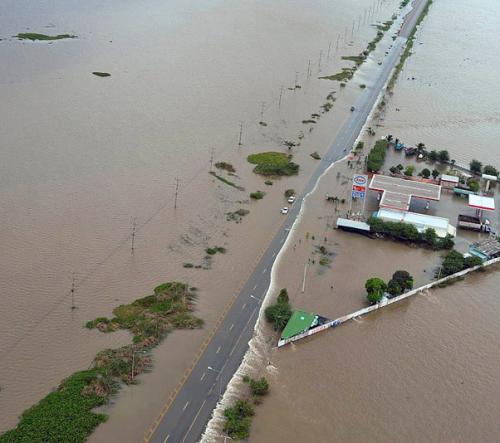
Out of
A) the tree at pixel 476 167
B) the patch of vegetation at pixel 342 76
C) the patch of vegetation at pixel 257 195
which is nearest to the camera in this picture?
the patch of vegetation at pixel 257 195

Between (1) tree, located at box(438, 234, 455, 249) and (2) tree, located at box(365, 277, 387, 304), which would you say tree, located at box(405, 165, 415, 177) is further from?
(2) tree, located at box(365, 277, 387, 304)

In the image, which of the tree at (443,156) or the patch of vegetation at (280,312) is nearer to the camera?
the patch of vegetation at (280,312)

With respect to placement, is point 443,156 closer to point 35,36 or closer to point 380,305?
point 380,305

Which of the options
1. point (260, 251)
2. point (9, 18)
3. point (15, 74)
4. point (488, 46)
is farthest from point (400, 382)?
point (488, 46)

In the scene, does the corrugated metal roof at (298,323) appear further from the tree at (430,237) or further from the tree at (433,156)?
the tree at (433,156)

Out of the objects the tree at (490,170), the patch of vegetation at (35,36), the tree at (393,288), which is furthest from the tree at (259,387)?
the patch of vegetation at (35,36)

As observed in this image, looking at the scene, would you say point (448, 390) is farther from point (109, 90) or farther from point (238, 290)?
point (109, 90)
